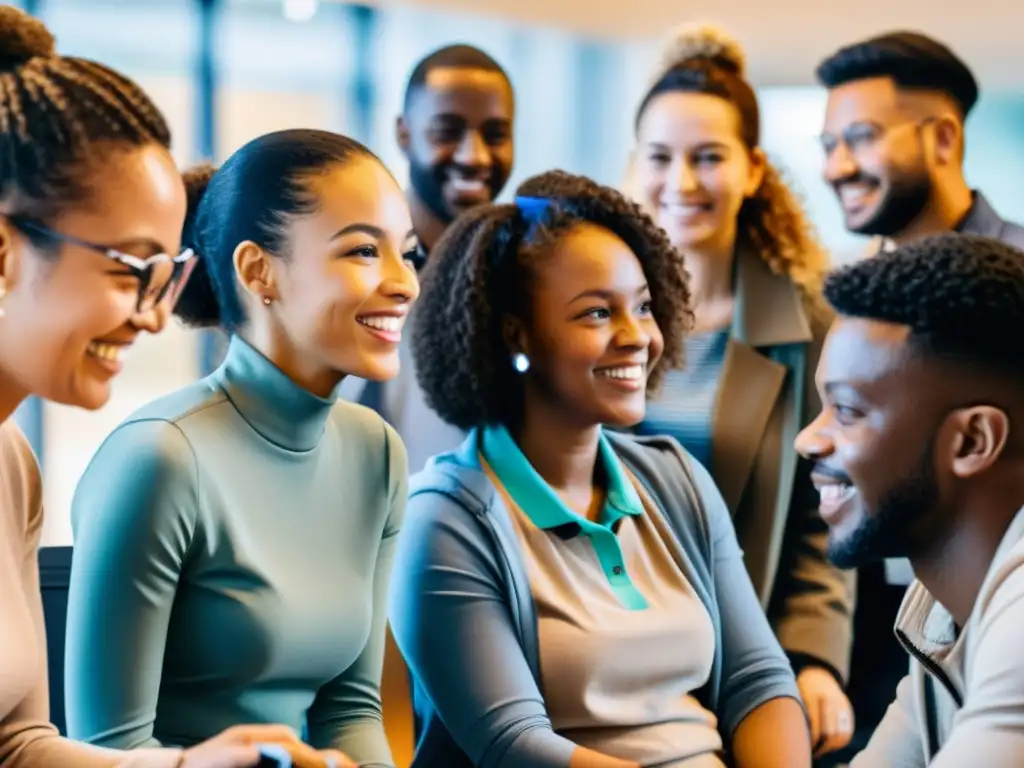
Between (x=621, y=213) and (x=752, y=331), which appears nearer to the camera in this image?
(x=621, y=213)

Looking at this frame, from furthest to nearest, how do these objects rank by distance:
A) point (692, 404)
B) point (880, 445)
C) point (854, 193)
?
point (854, 193), point (692, 404), point (880, 445)

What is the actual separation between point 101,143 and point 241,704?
46cm

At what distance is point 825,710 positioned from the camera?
1.59 meters

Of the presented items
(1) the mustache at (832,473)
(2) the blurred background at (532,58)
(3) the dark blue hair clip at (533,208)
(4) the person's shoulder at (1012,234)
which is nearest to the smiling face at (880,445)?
(1) the mustache at (832,473)

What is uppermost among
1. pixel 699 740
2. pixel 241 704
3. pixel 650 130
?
pixel 650 130

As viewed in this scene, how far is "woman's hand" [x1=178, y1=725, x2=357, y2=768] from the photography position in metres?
1.01

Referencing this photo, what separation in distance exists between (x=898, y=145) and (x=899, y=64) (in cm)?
12

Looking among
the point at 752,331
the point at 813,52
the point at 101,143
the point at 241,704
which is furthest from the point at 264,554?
the point at 813,52

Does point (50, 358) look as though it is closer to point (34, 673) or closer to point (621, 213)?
point (34, 673)

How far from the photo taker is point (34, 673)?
3.50 feet

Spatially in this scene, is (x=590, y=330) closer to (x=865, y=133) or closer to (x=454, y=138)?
(x=454, y=138)

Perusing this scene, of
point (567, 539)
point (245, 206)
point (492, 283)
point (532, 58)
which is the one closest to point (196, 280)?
point (245, 206)

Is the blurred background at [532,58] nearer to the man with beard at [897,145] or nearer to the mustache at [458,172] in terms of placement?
the man with beard at [897,145]

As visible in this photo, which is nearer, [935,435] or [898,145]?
[935,435]
